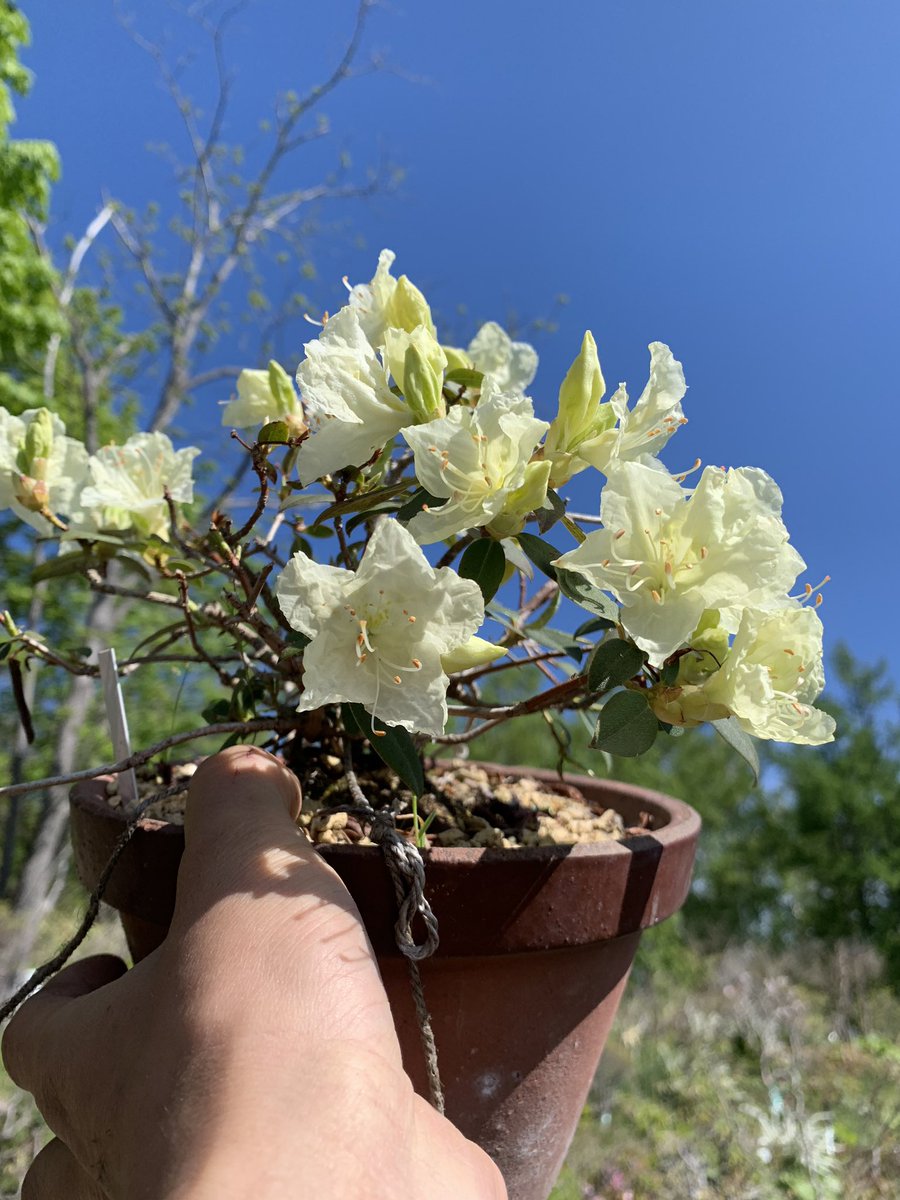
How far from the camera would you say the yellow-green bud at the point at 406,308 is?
2.39ft

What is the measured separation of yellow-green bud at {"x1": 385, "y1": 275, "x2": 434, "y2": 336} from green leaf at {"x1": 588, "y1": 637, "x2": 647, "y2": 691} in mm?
352

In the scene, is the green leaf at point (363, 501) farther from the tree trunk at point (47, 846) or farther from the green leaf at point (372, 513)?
the tree trunk at point (47, 846)

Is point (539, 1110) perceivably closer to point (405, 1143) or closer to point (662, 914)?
point (662, 914)

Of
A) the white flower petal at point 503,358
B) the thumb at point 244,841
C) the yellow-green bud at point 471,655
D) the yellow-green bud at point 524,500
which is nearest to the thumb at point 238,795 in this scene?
the thumb at point 244,841

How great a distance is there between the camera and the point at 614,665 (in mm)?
577

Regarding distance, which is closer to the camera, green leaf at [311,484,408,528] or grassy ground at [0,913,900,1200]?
green leaf at [311,484,408,528]

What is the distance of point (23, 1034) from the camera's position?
0.65 m

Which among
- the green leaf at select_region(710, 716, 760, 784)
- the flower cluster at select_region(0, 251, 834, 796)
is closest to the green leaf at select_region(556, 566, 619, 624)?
the flower cluster at select_region(0, 251, 834, 796)

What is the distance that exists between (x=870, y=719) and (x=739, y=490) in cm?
1065

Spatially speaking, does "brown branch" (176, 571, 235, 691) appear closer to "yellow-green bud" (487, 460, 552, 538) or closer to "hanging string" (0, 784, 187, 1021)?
"hanging string" (0, 784, 187, 1021)

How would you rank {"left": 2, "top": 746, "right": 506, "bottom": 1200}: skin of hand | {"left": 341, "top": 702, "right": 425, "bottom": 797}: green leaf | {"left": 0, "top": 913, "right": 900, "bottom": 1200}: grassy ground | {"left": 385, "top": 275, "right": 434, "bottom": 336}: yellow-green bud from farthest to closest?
{"left": 0, "top": 913, "right": 900, "bottom": 1200}: grassy ground, {"left": 385, "top": 275, "right": 434, "bottom": 336}: yellow-green bud, {"left": 341, "top": 702, "right": 425, "bottom": 797}: green leaf, {"left": 2, "top": 746, "right": 506, "bottom": 1200}: skin of hand

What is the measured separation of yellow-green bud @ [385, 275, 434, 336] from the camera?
729 millimetres

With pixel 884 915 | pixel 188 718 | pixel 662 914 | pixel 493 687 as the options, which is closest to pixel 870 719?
pixel 884 915

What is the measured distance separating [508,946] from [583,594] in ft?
0.96
